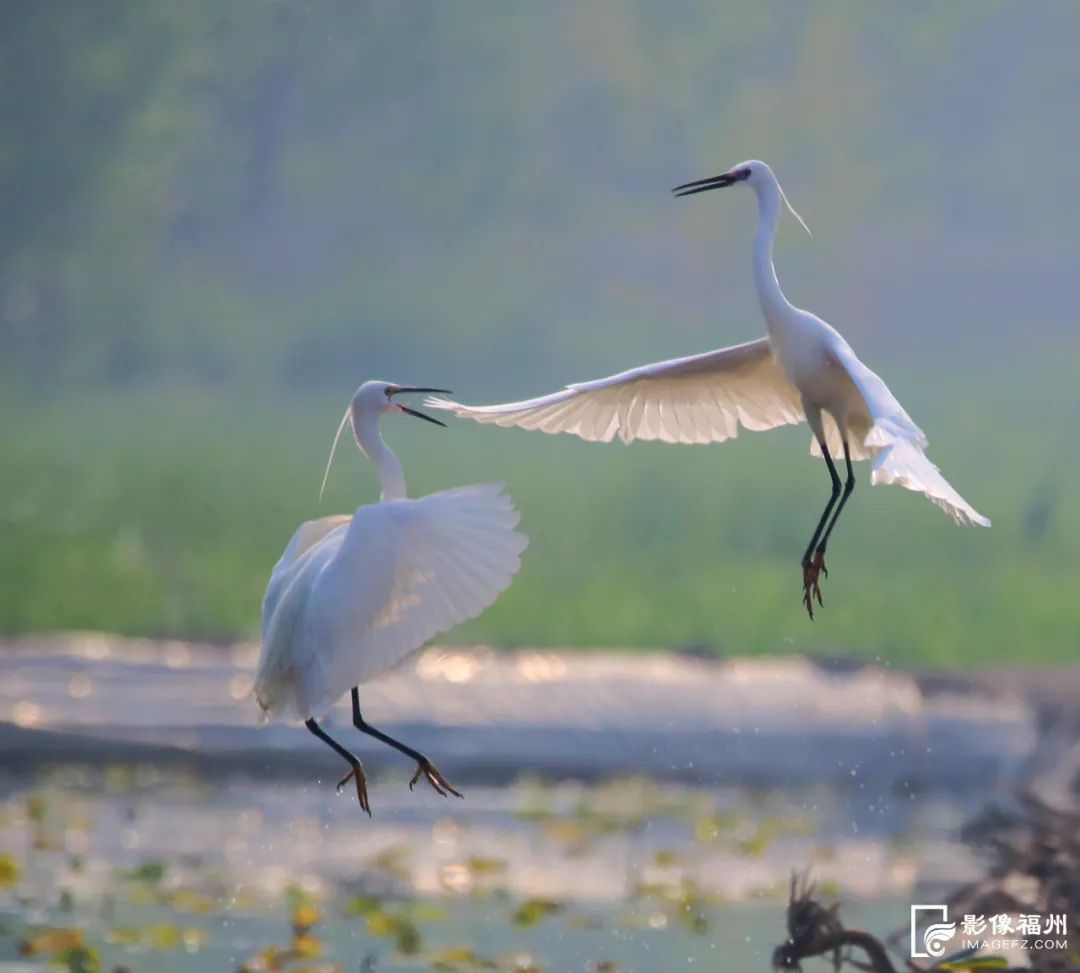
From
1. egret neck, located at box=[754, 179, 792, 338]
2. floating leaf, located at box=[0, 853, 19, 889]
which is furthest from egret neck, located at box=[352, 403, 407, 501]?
floating leaf, located at box=[0, 853, 19, 889]

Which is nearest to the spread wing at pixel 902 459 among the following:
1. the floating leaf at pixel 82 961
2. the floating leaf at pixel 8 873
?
the floating leaf at pixel 82 961

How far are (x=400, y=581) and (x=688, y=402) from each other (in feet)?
3.66

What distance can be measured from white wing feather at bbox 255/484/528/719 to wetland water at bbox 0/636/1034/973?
174 centimetres

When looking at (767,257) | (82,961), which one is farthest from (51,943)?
(767,257)

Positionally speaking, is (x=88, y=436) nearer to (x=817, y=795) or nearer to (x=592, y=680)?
(x=592, y=680)

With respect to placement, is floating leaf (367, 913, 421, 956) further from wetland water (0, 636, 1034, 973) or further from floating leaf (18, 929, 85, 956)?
floating leaf (18, 929, 85, 956)

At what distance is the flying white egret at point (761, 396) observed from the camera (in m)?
3.66

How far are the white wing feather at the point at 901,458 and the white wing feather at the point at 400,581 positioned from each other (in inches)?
25.2

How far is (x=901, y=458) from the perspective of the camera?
301 centimetres

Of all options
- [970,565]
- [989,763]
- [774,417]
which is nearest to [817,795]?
[989,763]

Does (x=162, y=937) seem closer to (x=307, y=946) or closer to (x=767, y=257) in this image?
(x=307, y=946)

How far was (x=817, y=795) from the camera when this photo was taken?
684 centimetres

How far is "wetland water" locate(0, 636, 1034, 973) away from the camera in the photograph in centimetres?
525

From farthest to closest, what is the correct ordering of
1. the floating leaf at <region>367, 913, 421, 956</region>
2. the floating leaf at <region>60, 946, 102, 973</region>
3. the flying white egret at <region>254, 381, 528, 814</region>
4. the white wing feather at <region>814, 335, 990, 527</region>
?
the floating leaf at <region>367, 913, 421, 956</region>
the floating leaf at <region>60, 946, 102, 973</region>
the flying white egret at <region>254, 381, 528, 814</region>
the white wing feather at <region>814, 335, 990, 527</region>
